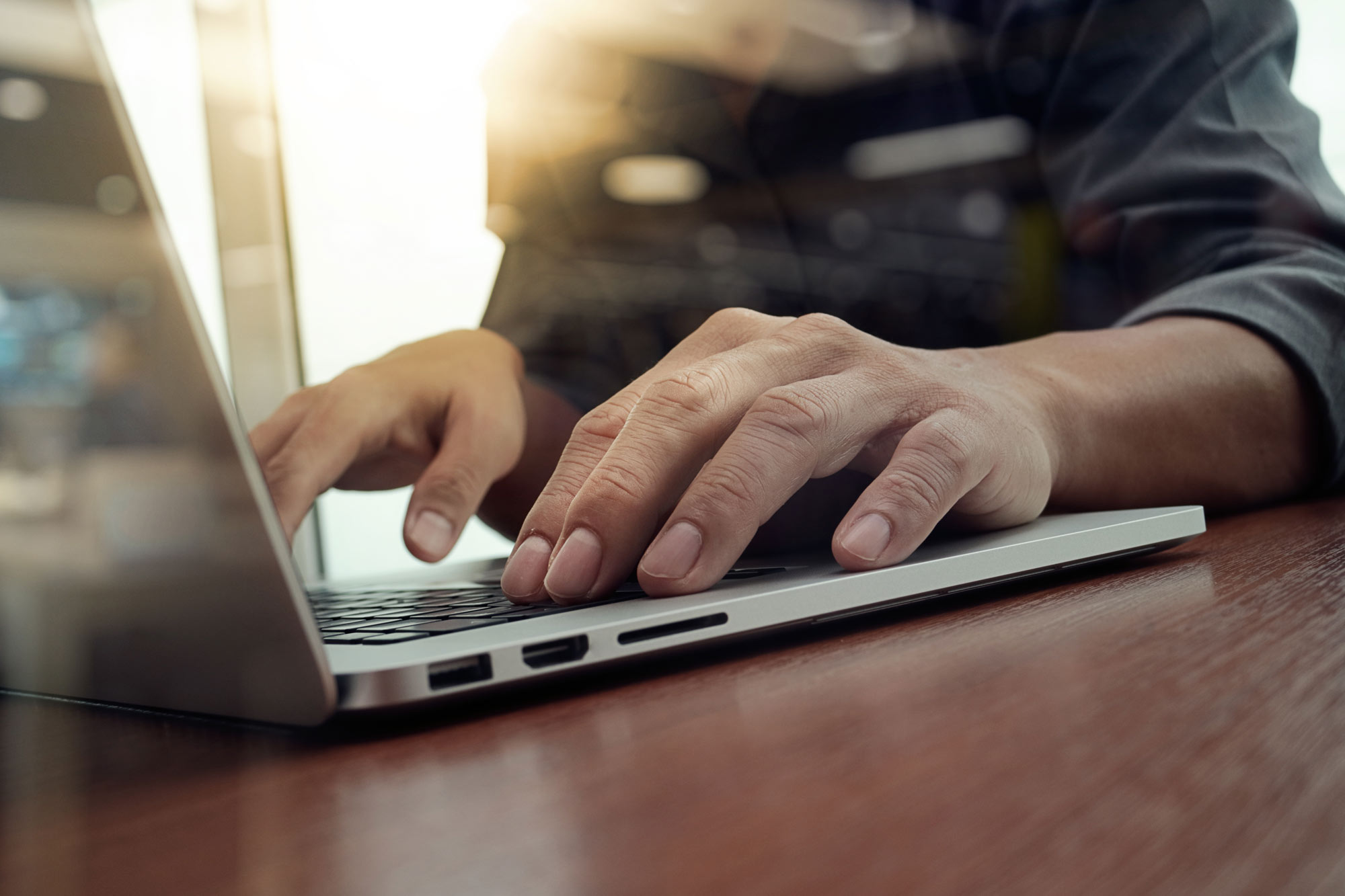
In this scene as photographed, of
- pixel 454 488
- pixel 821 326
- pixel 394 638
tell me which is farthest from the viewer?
pixel 454 488

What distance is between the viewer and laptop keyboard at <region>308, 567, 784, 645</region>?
29 centimetres

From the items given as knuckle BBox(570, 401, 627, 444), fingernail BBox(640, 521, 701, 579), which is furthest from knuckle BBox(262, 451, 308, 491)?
fingernail BBox(640, 521, 701, 579)

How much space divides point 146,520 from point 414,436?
470 mm

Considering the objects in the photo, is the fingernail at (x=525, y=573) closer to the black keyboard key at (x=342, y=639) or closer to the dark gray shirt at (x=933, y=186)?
the black keyboard key at (x=342, y=639)

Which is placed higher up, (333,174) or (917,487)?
(333,174)

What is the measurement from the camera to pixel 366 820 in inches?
6.5

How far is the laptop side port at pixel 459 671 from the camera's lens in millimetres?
218

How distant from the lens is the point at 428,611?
353 mm

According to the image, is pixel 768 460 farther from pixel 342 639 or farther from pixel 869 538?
pixel 342 639

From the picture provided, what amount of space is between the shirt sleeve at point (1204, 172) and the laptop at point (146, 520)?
1.33ft

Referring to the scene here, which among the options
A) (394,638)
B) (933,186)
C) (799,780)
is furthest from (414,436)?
(933,186)

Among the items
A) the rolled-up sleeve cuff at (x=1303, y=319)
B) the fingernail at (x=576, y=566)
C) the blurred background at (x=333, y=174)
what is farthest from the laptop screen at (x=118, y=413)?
the blurred background at (x=333, y=174)

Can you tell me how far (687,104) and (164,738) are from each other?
1181mm

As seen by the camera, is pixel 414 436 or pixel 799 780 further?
pixel 414 436
